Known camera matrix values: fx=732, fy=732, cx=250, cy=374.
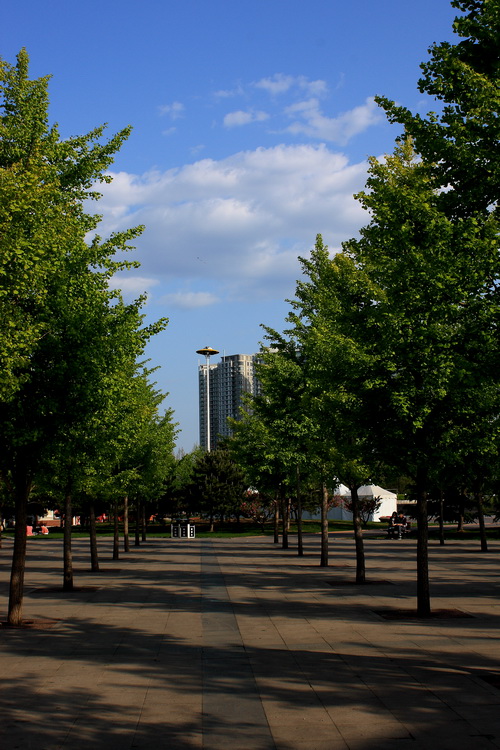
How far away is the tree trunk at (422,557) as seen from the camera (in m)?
15.3

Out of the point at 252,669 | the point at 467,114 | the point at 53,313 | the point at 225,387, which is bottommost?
the point at 252,669

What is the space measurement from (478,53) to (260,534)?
54176 mm

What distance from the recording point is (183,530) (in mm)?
58531

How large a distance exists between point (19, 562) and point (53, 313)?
5061 mm

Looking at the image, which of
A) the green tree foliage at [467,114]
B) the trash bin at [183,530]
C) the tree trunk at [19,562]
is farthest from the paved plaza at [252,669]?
the trash bin at [183,530]

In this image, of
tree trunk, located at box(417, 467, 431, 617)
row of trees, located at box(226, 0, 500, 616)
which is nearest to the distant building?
row of trees, located at box(226, 0, 500, 616)

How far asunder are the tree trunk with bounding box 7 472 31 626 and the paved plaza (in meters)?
0.41

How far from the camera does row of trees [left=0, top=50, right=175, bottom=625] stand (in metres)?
13.2

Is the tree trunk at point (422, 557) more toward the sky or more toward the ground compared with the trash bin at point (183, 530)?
more toward the sky

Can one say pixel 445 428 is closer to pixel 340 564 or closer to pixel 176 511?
pixel 340 564

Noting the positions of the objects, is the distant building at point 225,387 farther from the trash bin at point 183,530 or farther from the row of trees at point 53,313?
the row of trees at point 53,313

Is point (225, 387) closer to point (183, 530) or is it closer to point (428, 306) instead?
point (183, 530)

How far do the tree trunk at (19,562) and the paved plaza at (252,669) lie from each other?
1.35ft

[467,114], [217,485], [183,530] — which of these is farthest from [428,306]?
[217,485]
